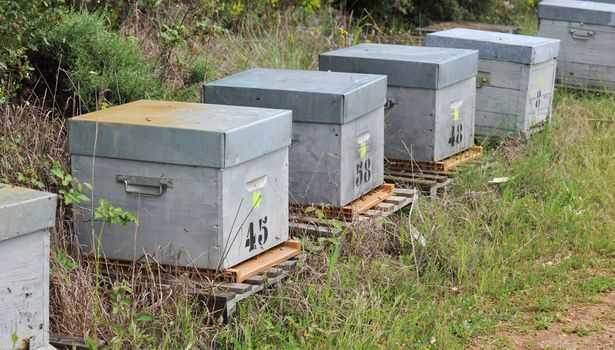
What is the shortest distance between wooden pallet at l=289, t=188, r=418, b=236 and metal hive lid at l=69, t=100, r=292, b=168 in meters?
0.67

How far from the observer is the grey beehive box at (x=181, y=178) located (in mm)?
4387

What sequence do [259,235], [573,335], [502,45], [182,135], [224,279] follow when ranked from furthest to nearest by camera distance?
[502,45]
[573,335]
[259,235]
[224,279]
[182,135]

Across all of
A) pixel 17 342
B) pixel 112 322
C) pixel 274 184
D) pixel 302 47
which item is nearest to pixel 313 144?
pixel 274 184

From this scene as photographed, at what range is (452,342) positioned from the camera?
4.75 metres

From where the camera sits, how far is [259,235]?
4.72 meters

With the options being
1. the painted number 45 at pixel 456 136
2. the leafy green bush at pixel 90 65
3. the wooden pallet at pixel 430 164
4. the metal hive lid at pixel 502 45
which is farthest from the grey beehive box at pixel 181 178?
the metal hive lid at pixel 502 45

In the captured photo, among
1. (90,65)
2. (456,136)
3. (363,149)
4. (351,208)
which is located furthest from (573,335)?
(90,65)

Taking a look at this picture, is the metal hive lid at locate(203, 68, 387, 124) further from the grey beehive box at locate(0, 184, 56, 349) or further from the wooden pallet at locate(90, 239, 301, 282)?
the grey beehive box at locate(0, 184, 56, 349)

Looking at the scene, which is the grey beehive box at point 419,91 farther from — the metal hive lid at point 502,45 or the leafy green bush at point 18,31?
the leafy green bush at point 18,31

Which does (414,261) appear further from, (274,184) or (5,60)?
(5,60)

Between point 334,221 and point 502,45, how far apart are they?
259 cm

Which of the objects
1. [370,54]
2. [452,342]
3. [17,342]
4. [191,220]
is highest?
[370,54]

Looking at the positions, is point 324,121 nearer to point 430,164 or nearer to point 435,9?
point 430,164

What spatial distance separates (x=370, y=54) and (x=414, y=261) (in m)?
1.43
